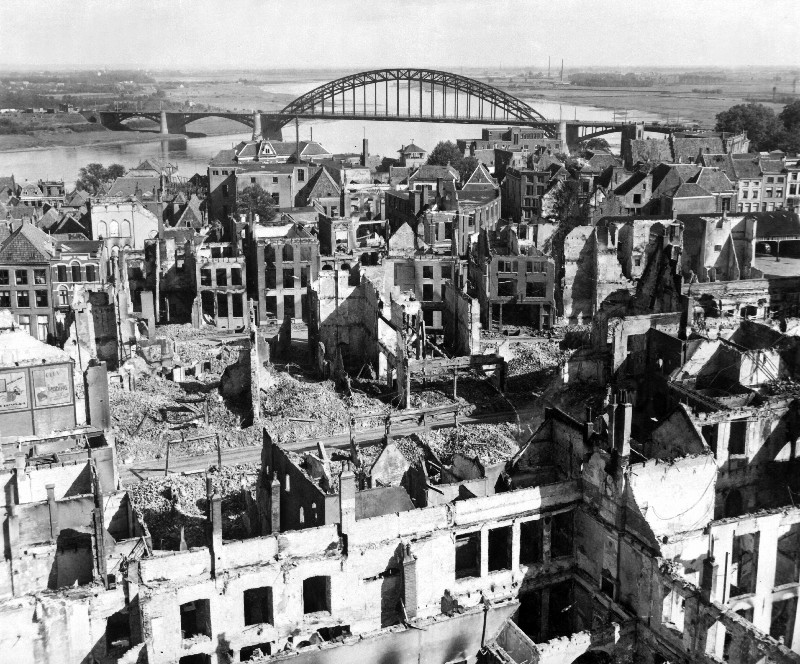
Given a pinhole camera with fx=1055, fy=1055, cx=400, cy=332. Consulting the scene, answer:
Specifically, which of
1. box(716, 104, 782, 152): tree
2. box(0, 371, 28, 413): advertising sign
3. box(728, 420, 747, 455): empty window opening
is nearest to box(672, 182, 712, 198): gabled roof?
box(728, 420, 747, 455): empty window opening

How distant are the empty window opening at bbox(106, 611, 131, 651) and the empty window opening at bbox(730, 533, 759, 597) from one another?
59.5ft

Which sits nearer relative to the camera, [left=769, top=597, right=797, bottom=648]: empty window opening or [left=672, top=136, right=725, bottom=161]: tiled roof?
[left=769, top=597, right=797, bottom=648]: empty window opening

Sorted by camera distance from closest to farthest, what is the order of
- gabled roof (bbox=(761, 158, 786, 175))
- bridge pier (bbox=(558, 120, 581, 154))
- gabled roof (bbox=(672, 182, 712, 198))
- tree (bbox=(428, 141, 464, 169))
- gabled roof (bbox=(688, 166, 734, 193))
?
A: gabled roof (bbox=(672, 182, 712, 198)) < gabled roof (bbox=(688, 166, 734, 193)) < gabled roof (bbox=(761, 158, 786, 175)) < tree (bbox=(428, 141, 464, 169)) < bridge pier (bbox=(558, 120, 581, 154))

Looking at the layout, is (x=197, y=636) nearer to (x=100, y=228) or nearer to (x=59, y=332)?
(x=59, y=332)

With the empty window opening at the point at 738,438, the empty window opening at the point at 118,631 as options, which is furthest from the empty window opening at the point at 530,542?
the empty window opening at the point at 118,631

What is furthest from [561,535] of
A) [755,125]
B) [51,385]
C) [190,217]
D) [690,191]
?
→ [755,125]

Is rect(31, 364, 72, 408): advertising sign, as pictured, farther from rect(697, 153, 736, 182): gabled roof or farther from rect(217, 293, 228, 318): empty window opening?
rect(697, 153, 736, 182): gabled roof

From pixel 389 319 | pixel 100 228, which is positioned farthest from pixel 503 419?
pixel 100 228

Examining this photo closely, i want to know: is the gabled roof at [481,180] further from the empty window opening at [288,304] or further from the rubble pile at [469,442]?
the rubble pile at [469,442]

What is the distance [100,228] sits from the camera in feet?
272

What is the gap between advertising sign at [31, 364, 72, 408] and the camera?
1834 inches

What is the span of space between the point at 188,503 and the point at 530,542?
14.1m

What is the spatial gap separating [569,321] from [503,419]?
1762 cm

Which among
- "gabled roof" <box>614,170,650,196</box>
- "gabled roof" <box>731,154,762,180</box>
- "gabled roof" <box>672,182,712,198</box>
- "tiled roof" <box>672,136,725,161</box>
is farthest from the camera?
"tiled roof" <box>672,136,725,161</box>
